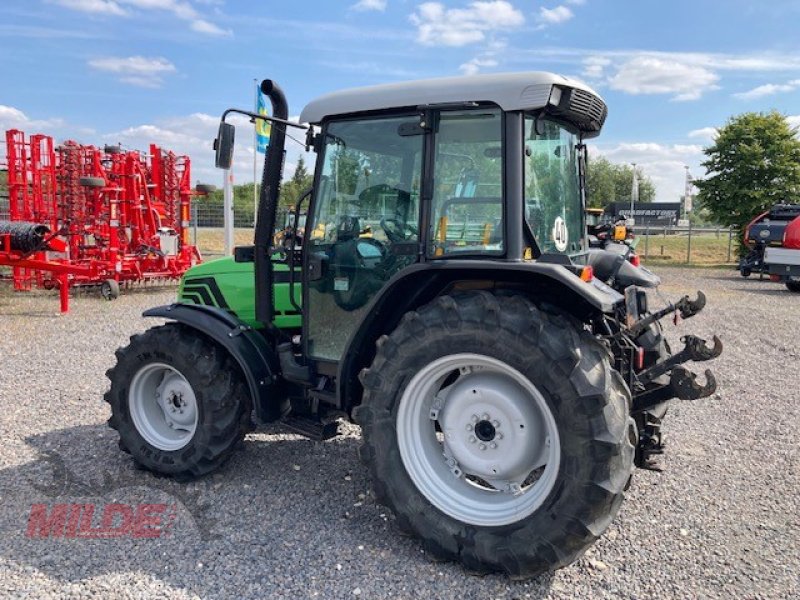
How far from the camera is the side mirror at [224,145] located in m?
3.51

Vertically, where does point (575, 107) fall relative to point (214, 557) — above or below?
above

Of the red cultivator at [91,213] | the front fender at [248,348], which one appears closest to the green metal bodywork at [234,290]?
the front fender at [248,348]

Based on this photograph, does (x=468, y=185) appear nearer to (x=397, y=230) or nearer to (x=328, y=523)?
(x=397, y=230)

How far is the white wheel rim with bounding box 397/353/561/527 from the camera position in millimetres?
3148

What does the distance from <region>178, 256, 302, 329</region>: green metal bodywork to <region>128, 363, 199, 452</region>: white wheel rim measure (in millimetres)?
539

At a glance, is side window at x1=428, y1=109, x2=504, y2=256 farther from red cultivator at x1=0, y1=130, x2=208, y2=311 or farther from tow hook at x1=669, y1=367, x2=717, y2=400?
red cultivator at x1=0, y1=130, x2=208, y2=311

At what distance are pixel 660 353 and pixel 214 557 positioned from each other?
10.3 feet

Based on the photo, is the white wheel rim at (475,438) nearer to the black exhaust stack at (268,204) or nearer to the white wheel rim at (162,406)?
the black exhaust stack at (268,204)

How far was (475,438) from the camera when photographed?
3334 mm

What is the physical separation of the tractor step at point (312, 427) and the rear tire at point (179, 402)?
0.31 meters

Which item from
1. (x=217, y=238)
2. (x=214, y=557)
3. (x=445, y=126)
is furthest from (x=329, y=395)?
(x=217, y=238)

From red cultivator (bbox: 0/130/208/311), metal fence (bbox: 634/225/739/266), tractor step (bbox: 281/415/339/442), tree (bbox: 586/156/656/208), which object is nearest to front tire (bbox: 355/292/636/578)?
tractor step (bbox: 281/415/339/442)

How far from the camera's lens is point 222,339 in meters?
3.92

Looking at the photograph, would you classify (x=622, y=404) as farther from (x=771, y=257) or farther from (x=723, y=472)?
(x=771, y=257)
